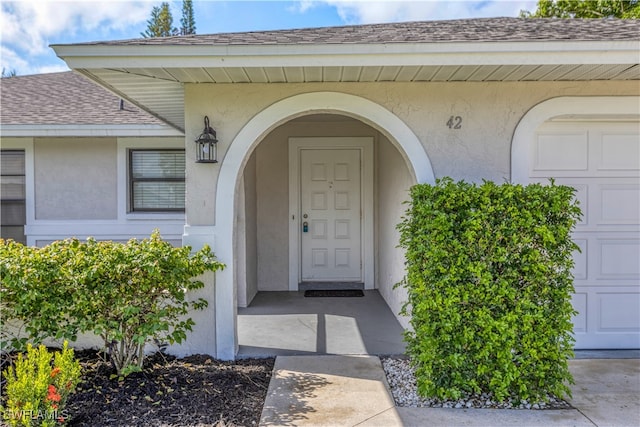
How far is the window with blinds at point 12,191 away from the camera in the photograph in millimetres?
6895

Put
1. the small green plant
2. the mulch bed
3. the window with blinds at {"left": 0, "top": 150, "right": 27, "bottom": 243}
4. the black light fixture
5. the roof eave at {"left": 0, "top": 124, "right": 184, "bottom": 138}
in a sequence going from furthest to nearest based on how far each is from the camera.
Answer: the window with blinds at {"left": 0, "top": 150, "right": 27, "bottom": 243} < the roof eave at {"left": 0, "top": 124, "right": 184, "bottom": 138} < the black light fixture < the mulch bed < the small green plant

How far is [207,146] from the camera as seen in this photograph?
3.85 metres

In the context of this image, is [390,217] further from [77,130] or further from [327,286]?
[77,130]

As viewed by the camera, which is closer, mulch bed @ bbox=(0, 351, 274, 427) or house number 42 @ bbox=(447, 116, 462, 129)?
mulch bed @ bbox=(0, 351, 274, 427)

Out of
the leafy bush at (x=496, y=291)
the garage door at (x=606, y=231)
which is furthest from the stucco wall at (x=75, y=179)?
the garage door at (x=606, y=231)

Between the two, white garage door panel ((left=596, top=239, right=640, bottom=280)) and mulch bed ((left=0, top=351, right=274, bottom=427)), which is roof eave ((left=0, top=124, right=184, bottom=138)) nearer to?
mulch bed ((left=0, top=351, right=274, bottom=427))

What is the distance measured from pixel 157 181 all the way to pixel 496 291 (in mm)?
5902

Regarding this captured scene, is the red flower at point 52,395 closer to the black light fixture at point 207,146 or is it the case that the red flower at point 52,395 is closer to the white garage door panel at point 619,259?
the black light fixture at point 207,146

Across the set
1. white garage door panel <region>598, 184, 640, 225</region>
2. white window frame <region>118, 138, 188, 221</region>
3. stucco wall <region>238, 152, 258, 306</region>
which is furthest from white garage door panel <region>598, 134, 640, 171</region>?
white window frame <region>118, 138, 188, 221</region>

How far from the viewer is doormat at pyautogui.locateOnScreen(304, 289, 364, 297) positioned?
21.4 ft

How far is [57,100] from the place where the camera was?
757 centimetres

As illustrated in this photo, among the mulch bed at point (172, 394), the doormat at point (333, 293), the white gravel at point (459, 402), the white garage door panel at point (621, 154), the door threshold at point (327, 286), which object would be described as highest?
the white garage door panel at point (621, 154)

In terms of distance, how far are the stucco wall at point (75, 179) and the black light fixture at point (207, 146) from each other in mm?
3795

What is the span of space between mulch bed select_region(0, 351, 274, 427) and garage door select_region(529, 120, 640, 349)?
3426 millimetres
